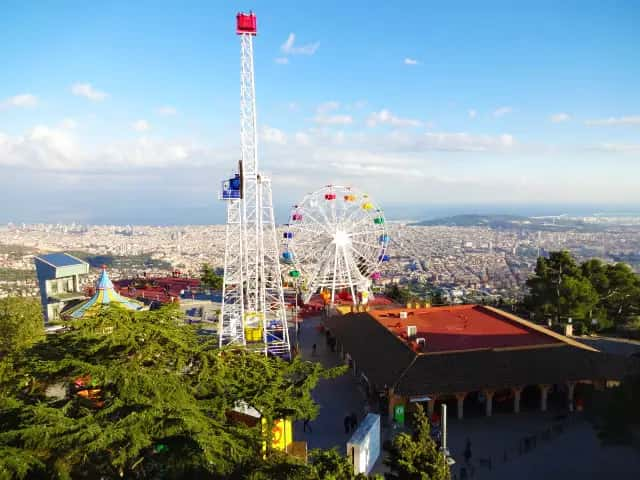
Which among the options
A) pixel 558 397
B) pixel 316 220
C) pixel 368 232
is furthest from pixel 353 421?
pixel 368 232

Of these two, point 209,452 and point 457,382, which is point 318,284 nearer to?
point 457,382

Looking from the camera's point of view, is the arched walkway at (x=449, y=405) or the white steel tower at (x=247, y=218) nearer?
the arched walkway at (x=449, y=405)

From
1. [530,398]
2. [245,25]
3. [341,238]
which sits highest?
[245,25]

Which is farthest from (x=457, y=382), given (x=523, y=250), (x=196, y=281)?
(x=523, y=250)

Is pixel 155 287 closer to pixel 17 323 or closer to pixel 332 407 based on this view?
pixel 17 323

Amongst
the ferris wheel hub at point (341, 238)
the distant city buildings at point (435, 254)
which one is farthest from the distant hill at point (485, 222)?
the ferris wheel hub at point (341, 238)

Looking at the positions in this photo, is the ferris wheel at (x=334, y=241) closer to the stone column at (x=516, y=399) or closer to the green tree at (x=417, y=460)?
the stone column at (x=516, y=399)

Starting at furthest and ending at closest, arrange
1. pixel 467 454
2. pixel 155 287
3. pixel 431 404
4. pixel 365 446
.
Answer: pixel 155 287
pixel 431 404
pixel 467 454
pixel 365 446

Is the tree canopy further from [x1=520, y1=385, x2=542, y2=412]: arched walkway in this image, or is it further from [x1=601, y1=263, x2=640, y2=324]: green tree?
[x1=520, y1=385, x2=542, y2=412]: arched walkway
